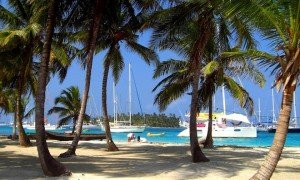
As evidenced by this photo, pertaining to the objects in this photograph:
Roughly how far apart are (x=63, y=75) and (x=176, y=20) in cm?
1295

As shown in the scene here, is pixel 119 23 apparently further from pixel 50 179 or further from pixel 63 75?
pixel 50 179

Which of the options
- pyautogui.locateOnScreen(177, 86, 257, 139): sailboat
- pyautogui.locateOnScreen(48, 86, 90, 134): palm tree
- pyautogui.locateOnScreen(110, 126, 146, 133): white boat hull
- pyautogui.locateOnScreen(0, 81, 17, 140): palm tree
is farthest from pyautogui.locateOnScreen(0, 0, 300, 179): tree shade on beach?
pyautogui.locateOnScreen(110, 126, 146, 133): white boat hull

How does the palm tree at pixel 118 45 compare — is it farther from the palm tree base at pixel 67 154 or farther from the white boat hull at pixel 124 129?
the white boat hull at pixel 124 129

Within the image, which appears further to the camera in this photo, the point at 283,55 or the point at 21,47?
the point at 21,47

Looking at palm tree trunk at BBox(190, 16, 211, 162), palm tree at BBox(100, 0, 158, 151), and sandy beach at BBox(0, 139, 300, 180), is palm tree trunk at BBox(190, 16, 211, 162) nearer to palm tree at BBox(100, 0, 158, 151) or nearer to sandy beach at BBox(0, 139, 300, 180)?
sandy beach at BBox(0, 139, 300, 180)

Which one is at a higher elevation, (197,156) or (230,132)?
(230,132)

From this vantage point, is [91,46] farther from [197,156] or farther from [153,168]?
[197,156]

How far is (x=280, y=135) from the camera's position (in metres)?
9.05

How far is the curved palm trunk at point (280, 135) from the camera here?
9.01 m

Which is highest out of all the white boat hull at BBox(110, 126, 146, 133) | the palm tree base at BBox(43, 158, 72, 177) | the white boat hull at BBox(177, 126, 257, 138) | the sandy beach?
the white boat hull at BBox(110, 126, 146, 133)

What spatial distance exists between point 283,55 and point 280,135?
5.65 ft

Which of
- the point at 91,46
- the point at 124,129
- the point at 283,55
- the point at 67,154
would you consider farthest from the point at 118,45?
the point at 124,129

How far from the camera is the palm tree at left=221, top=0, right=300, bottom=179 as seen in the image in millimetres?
8828

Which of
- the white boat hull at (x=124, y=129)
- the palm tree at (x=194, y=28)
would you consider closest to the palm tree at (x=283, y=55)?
the palm tree at (x=194, y=28)
